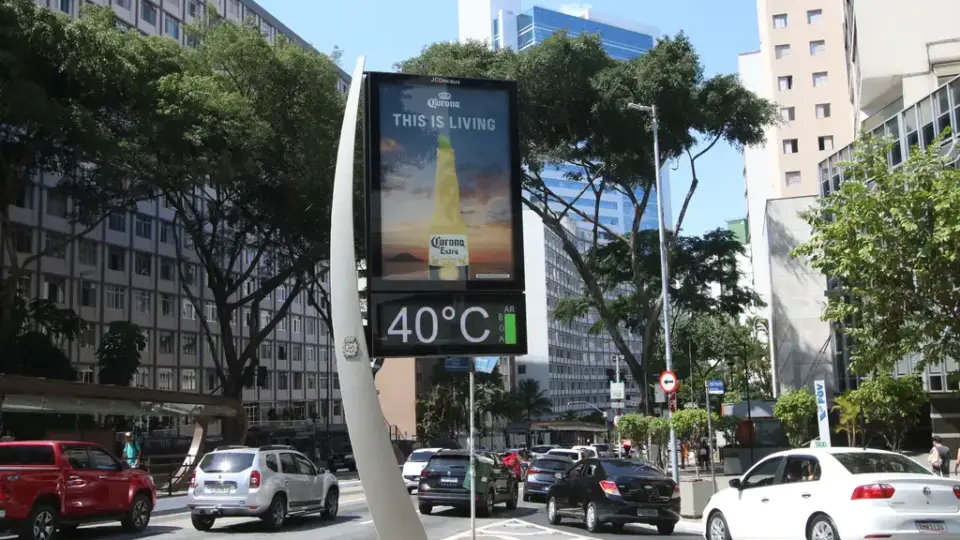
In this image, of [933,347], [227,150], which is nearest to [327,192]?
[227,150]

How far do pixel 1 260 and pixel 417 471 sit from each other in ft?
83.2

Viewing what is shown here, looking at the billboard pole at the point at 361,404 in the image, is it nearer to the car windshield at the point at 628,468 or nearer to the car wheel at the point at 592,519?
the car wheel at the point at 592,519

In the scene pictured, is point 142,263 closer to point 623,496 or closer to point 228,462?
point 228,462

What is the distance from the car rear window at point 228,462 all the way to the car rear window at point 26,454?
3293mm

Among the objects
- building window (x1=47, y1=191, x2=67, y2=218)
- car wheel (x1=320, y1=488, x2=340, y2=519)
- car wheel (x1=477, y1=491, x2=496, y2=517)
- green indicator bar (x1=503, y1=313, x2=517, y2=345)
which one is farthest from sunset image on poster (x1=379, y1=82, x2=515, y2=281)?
building window (x1=47, y1=191, x2=67, y2=218)

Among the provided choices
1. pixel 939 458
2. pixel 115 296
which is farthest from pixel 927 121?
pixel 115 296

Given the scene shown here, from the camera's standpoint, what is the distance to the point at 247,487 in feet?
62.2

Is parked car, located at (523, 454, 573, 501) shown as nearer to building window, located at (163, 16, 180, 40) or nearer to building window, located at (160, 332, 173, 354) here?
building window, located at (160, 332, 173, 354)

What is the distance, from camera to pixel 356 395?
993 centimetres

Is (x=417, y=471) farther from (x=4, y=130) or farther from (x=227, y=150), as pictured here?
(x=4, y=130)

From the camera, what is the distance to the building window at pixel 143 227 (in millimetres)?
59312

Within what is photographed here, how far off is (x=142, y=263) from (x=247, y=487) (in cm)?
4442

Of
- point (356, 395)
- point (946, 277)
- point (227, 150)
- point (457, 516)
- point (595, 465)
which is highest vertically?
point (227, 150)

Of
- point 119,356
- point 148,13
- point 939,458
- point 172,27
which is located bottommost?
point 939,458
